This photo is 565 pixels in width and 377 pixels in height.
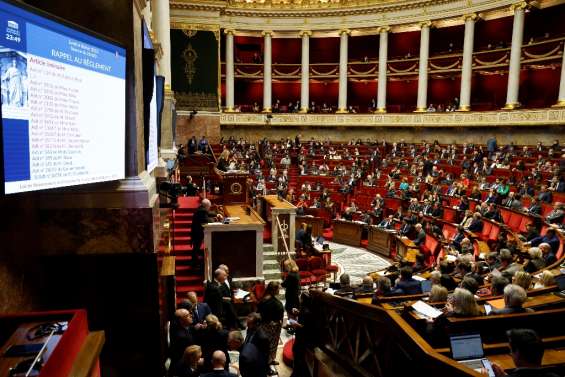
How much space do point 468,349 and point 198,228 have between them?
6.12 metres

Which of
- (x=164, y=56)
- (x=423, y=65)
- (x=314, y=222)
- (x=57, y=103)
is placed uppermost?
(x=423, y=65)

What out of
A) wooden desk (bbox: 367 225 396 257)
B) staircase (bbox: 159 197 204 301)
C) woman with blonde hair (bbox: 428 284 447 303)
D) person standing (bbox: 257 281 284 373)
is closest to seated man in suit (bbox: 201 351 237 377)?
person standing (bbox: 257 281 284 373)

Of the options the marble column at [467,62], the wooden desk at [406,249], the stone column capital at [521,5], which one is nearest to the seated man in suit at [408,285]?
the wooden desk at [406,249]

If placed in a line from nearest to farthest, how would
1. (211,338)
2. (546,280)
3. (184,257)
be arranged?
(211,338) → (546,280) → (184,257)

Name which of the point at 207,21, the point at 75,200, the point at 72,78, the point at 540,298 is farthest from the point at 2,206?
the point at 207,21

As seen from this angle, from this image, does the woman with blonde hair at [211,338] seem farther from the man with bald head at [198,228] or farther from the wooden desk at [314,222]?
the wooden desk at [314,222]

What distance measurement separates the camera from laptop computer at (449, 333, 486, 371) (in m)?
3.75

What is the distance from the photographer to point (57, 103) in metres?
2.73

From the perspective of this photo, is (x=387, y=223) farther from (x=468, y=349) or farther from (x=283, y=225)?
(x=468, y=349)

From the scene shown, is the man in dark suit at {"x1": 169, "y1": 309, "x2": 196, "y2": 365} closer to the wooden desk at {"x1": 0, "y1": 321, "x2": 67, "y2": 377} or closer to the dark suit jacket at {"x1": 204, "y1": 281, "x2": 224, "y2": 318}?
the dark suit jacket at {"x1": 204, "y1": 281, "x2": 224, "y2": 318}

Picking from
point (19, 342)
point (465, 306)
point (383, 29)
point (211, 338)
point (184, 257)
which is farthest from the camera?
point (383, 29)

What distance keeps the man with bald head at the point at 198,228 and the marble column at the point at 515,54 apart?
18.8 m

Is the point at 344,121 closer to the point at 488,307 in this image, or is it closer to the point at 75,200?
the point at 488,307

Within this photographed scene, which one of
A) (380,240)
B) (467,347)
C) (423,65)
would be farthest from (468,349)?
(423,65)
